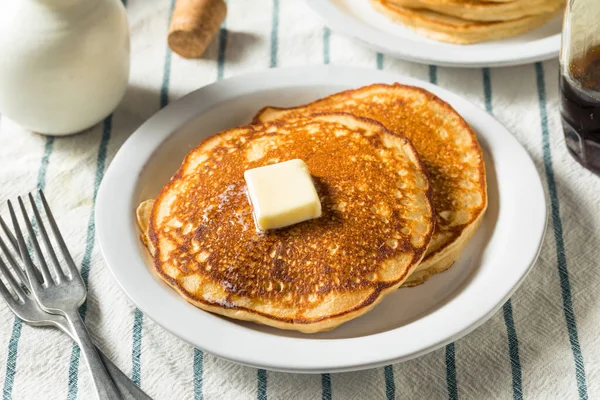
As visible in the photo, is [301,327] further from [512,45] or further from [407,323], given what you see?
[512,45]

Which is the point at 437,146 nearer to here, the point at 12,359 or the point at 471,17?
the point at 471,17

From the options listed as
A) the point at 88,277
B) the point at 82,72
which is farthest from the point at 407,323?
the point at 82,72

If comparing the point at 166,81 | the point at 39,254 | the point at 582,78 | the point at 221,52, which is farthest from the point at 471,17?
the point at 39,254

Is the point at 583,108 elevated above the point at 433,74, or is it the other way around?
the point at 583,108

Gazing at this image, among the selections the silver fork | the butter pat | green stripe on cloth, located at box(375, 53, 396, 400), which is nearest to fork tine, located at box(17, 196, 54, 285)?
the silver fork

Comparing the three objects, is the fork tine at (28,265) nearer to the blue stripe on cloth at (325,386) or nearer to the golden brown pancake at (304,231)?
the golden brown pancake at (304,231)

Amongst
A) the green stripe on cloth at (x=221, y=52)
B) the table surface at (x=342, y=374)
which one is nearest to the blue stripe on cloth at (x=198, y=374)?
the table surface at (x=342, y=374)
